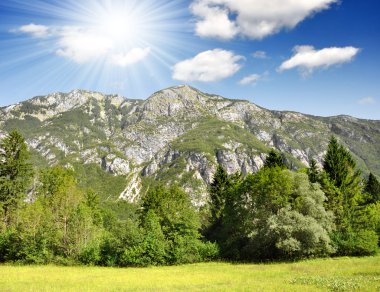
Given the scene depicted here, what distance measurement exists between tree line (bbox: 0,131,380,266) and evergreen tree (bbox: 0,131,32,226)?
0.15 m

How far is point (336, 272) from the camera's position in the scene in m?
Answer: 32.1

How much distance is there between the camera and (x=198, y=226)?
54.5 metres

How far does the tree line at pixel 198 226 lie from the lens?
159 feet

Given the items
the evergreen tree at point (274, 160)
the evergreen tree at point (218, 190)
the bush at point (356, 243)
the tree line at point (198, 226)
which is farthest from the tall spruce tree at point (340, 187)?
the evergreen tree at point (218, 190)

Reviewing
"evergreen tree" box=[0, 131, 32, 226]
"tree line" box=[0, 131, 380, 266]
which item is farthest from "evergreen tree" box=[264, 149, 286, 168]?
"evergreen tree" box=[0, 131, 32, 226]

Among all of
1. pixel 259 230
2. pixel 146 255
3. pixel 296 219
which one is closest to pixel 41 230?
pixel 146 255

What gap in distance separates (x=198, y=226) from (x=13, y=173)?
31260mm

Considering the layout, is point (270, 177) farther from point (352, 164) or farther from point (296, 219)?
point (352, 164)

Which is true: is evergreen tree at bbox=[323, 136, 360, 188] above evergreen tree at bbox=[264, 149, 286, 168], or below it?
below

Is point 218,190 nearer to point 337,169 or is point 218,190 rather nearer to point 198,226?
point 198,226

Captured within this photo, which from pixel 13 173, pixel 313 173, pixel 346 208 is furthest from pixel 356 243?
pixel 13 173

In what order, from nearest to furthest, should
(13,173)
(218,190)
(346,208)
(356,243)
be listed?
(356,243) < (13,173) < (346,208) < (218,190)

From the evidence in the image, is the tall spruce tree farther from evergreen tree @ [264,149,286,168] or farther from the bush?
evergreen tree @ [264,149,286,168]

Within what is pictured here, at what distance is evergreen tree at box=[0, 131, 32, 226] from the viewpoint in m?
55.1
